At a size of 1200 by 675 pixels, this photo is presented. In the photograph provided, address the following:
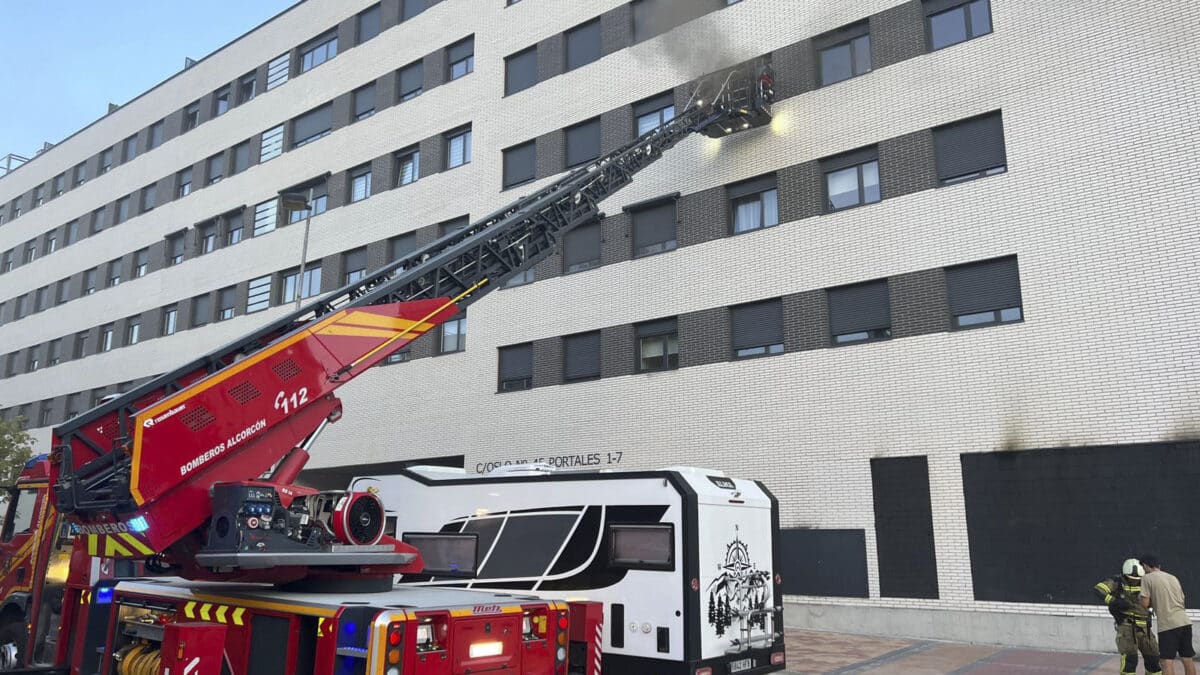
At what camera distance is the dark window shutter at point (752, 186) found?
18.2m

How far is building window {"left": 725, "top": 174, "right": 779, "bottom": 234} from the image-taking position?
18047 mm

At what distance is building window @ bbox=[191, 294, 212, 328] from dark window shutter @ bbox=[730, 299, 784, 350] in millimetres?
20849

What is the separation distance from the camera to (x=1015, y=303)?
14617mm

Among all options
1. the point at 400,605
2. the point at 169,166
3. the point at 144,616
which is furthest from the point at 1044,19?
the point at 169,166

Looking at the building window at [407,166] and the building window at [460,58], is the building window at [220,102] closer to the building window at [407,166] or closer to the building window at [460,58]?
the building window at [407,166]

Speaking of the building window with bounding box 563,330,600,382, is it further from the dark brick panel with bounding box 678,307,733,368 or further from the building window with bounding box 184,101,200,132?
the building window with bounding box 184,101,200,132

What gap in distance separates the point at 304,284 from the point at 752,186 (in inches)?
613

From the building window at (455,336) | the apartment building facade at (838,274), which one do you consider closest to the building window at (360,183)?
the apartment building facade at (838,274)

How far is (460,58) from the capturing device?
24828 millimetres

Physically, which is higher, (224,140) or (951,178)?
(224,140)

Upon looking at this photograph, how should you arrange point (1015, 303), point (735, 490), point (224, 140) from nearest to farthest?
point (735, 490) → point (1015, 303) → point (224, 140)

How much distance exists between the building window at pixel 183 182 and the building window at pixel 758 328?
25.5 m

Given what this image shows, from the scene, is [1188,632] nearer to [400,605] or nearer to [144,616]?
[400,605]

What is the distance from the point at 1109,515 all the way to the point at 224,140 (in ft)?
103
